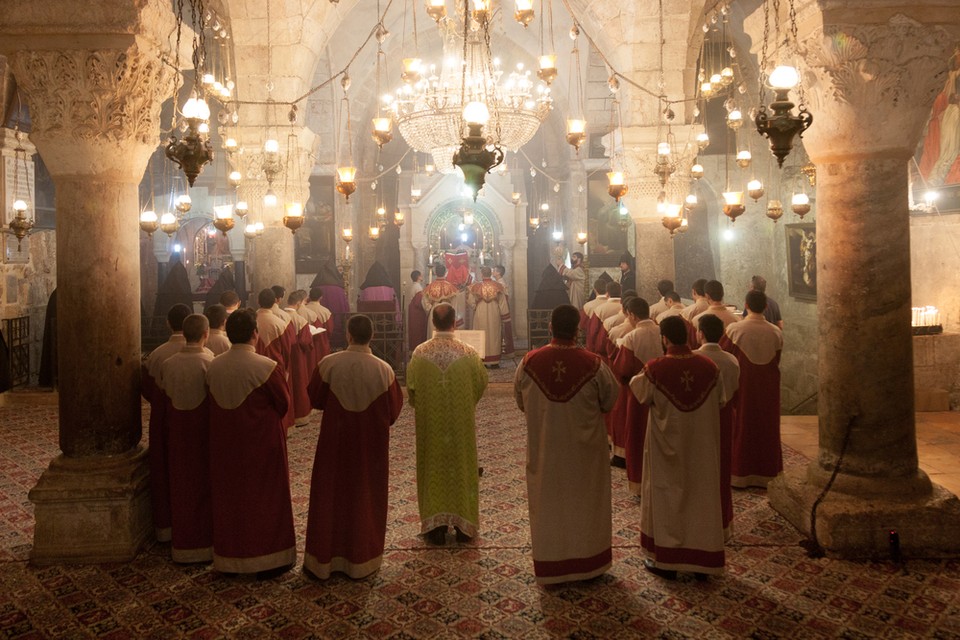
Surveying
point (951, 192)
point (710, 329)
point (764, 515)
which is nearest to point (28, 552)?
point (710, 329)

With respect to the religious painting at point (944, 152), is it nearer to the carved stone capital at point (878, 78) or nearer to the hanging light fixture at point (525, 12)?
the carved stone capital at point (878, 78)

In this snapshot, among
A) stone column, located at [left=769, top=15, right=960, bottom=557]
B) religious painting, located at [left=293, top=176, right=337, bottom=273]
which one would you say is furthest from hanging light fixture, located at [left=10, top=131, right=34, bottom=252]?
stone column, located at [left=769, top=15, right=960, bottom=557]

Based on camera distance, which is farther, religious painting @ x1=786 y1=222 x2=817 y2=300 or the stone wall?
religious painting @ x1=786 y1=222 x2=817 y2=300

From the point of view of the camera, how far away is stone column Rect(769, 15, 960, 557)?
4844 millimetres

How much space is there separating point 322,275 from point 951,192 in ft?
31.5

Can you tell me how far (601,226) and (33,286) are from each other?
1227 cm

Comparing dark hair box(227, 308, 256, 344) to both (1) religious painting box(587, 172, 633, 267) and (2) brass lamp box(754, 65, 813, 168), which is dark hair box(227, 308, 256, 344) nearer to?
(2) brass lamp box(754, 65, 813, 168)

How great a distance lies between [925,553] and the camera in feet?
15.8

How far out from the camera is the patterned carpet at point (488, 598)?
398 cm

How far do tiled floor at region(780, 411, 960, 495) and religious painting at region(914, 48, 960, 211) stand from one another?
270cm

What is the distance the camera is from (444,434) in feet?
16.7

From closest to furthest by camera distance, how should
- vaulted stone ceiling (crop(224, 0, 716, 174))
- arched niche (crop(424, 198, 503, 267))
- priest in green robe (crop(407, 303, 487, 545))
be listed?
priest in green robe (crop(407, 303, 487, 545)), vaulted stone ceiling (crop(224, 0, 716, 174)), arched niche (crop(424, 198, 503, 267))

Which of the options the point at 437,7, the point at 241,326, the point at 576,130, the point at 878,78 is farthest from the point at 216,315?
the point at 878,78

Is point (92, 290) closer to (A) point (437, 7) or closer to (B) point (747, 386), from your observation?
(A) point (437, 7)
